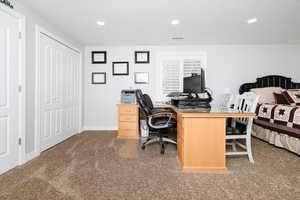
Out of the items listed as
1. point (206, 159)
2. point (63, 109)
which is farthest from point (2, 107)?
point (206, 159)

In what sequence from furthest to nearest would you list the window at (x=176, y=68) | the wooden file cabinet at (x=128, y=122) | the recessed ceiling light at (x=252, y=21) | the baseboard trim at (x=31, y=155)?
the window at (x=176, y=68) → the wooden file cabinet at (x=128, y=122) → the recessed ceiling light at (x=252, y=21) → the baseboard trim at (x=31, y=155)

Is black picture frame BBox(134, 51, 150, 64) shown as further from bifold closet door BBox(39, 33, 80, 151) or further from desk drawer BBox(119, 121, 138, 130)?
desk drawer BBox(119, 121, 138, 130)

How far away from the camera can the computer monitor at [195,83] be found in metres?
2.26

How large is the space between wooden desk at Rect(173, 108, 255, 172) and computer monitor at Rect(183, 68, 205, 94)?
0.65 meters

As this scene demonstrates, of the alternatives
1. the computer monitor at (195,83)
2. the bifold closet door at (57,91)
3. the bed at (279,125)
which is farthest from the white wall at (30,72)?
the bed at (279,125)

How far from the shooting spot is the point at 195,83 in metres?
2.44

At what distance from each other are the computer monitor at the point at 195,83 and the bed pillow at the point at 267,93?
75.1 inches

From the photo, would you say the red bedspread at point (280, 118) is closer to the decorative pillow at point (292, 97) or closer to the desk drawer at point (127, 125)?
the decorative pillow at point (292, 97)

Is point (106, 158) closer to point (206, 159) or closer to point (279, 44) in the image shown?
point (206, 159)

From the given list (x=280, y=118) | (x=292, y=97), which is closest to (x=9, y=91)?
(x=280, y=118)

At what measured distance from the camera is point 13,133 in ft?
6.10

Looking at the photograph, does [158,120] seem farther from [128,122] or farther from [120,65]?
[120,65]

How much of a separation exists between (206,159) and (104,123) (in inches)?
112

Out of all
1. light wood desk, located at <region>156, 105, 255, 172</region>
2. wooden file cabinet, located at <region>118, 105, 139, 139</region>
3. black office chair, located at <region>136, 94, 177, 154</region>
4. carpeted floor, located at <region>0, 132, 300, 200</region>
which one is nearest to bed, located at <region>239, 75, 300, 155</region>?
carpeted floor, located at <region>0, 132, 300, 200</region>
